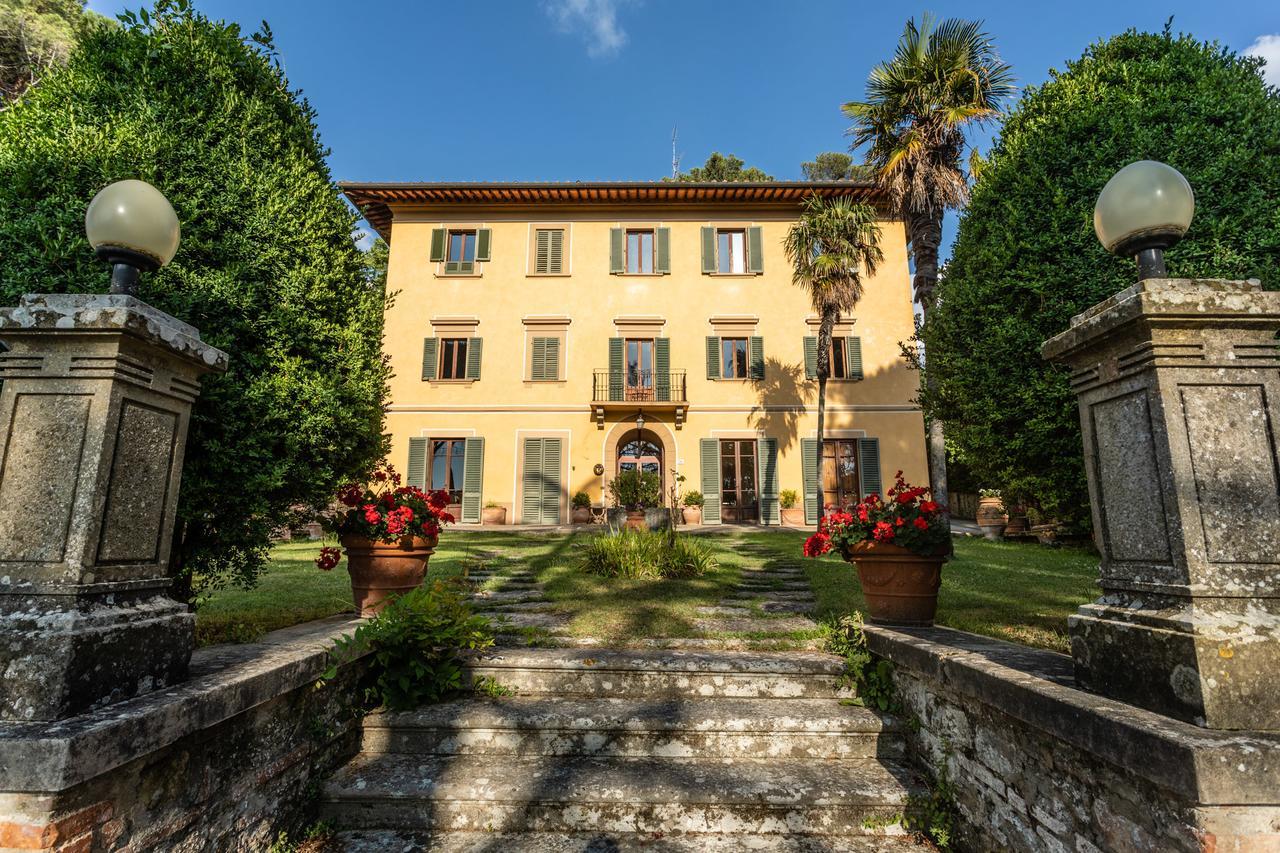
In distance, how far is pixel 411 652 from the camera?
326 centimetres

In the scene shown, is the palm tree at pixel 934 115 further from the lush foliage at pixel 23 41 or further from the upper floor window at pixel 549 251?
the lush foliage at pixel 23 41

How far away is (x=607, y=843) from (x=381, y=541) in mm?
2279

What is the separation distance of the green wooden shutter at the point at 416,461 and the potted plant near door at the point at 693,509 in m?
6.79

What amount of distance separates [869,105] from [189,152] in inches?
521

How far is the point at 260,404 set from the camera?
309 centimetres

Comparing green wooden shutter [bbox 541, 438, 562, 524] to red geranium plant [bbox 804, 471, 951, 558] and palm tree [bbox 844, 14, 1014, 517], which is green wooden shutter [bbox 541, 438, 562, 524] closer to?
palm tree [bbox 844, 14, 1014, 517]

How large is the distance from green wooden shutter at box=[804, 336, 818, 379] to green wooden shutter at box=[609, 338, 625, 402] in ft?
16.4

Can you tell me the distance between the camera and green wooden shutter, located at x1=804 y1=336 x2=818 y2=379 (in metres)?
15.5

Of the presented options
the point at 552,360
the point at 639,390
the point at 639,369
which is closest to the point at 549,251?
the point at 552,360

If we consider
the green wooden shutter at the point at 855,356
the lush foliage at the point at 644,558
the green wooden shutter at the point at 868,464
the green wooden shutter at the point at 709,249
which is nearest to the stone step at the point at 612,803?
the lush foliage at the point at 644,558

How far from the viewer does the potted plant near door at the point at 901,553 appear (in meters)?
3.57

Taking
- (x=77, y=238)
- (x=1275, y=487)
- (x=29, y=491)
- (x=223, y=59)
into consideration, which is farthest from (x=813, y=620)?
(x=223, y=59)

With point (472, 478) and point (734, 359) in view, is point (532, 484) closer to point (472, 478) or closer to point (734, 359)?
point (472, 478)

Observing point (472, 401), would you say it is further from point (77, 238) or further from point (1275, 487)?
point (1275, 487)
